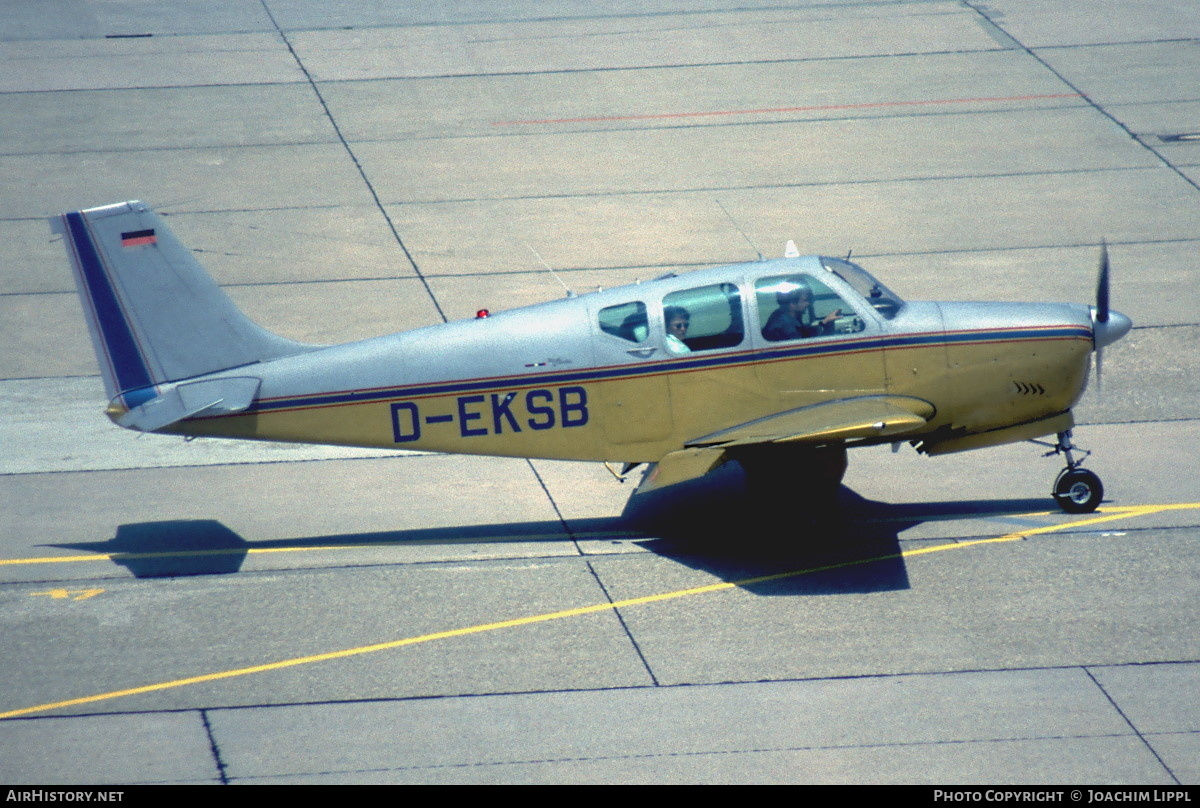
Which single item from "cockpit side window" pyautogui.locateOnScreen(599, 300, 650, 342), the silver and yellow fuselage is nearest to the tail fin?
the silver and yellow fuselage

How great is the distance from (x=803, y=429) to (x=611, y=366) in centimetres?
165

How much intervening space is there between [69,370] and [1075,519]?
33.8 ft

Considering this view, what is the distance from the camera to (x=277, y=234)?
19.5 meters

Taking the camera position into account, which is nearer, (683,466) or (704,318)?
(683,466)

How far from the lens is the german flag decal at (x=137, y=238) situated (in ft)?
38.5

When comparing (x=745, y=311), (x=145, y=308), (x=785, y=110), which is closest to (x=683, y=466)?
(x=745, y=311)

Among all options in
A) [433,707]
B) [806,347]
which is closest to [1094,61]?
[806,347]

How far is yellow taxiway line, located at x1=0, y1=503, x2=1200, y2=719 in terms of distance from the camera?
10219mm

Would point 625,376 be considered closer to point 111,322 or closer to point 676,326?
point 676,326

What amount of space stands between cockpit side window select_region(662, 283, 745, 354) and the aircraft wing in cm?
73

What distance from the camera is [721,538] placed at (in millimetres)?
12562

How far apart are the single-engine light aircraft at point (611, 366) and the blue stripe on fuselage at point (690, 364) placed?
0.01m

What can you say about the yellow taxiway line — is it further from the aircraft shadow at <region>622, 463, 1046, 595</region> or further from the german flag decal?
the german flag decal

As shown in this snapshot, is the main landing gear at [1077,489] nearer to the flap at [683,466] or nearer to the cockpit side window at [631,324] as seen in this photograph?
the flap at [683,466]
